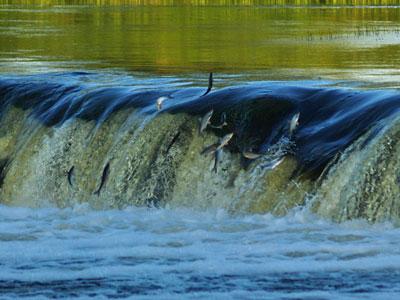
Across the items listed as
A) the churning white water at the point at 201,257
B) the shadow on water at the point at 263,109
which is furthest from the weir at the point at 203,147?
the churning white water at the point at 201,257

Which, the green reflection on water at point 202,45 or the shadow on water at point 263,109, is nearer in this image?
the shadow on water at point 263,109

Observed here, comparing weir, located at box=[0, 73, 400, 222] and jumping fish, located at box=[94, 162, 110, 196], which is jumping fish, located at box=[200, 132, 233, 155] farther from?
jumping fish, located at box=[94, 162, 110, 196]

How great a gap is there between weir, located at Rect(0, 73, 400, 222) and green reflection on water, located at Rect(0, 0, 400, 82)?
8638mm

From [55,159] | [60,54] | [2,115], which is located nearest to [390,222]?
[55,159]

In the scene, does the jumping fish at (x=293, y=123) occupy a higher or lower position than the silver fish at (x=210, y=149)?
higher

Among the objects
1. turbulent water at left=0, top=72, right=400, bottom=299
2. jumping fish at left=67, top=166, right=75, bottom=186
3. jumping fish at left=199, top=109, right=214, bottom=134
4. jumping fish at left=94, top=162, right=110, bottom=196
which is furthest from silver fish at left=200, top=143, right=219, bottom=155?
jumping fish at left=67, top=166, right=75, bottom=186

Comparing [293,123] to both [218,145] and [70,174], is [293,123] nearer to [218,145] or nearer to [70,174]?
[218,145]

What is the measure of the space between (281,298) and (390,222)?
8.59 ft

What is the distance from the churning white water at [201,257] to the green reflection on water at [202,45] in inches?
472

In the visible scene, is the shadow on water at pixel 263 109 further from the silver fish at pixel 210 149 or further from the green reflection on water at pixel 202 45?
the green reflection on water at pixel 202 45

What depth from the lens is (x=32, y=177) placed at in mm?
17656

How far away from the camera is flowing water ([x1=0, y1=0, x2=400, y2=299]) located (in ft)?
39.6

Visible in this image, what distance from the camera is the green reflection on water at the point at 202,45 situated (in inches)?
1139

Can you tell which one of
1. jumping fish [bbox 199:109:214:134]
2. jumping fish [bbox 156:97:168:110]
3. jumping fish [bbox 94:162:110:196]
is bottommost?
Result: jumping fish [bbox 94:162:110:196]
